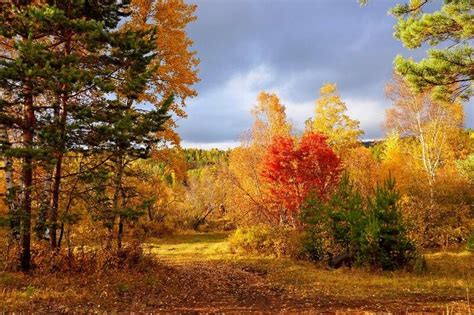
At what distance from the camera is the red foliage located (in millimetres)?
18828

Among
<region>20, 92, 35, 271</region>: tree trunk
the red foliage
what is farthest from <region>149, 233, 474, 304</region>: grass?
<region>20, 92, 35, 271</region>: tree trunk

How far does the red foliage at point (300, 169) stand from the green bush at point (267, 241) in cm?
145

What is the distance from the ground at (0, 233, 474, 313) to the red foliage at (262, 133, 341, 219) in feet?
14.0

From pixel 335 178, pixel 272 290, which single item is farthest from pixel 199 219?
pixel 272 290

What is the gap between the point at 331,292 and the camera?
11.3 metres

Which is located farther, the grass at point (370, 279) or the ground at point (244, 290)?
the grass at point (370, 279)

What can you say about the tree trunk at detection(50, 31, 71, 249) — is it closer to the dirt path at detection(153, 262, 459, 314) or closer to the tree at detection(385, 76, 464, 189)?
the dirt path at detection(153, 262, 459, 314)

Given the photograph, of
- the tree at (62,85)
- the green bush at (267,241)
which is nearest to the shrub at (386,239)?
the green bush at (267,241)

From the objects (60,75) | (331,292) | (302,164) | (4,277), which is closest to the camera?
(60,75)

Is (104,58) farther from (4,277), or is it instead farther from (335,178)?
(335,178)

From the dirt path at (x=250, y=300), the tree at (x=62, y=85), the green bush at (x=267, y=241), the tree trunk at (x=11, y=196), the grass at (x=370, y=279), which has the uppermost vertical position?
the tree at (x=62, y=85)

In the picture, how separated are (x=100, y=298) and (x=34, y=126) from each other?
509 cm

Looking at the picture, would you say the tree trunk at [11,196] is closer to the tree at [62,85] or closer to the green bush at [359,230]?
the tree at [62,85]

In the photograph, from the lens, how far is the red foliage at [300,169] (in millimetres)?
18828
